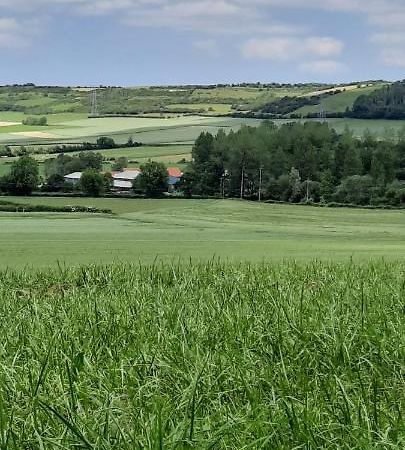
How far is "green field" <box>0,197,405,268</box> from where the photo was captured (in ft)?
39.9

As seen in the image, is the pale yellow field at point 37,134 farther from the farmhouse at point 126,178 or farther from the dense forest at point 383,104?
the dense forest at point 383,104

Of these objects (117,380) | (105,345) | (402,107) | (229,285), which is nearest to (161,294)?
(229,285)

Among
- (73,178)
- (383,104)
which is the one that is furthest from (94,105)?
(73,178)

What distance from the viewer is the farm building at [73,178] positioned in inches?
1447

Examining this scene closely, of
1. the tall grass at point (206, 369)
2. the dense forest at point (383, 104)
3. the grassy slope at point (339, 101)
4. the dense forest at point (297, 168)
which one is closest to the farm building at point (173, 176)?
the dense forest at point (297, 168)

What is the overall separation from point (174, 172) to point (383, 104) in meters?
35.5

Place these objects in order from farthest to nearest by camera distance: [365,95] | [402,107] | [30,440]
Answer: [365,95]
[402,107]
[30,440]

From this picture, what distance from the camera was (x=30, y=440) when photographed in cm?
229

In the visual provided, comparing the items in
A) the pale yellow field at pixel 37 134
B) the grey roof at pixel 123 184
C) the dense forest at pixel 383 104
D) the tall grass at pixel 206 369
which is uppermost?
the dense forest at pixel 383 104

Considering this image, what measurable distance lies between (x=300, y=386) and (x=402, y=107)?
68.5 m

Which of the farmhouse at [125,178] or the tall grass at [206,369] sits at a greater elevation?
the tall grass at [206,369]

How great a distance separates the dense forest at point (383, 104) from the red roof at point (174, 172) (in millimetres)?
31798

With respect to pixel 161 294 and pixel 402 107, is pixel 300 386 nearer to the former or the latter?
pixel 161 294

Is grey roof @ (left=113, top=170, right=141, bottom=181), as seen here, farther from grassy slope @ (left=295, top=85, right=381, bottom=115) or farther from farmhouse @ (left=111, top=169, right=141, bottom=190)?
grassy slope @ (left=295, top=85, right=381, bottom=115)
